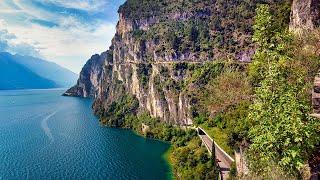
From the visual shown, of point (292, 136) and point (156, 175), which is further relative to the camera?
point (156, 175)

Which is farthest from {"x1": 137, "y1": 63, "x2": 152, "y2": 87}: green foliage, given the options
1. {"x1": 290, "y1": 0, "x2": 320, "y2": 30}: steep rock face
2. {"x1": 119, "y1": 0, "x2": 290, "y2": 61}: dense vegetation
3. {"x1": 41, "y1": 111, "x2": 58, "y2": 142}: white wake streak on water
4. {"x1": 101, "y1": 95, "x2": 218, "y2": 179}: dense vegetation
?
{"x1": 290, "y1": 0, "x2": 320, "y2": 30}: steep rock face

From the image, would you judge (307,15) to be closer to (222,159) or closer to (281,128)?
(222,159)

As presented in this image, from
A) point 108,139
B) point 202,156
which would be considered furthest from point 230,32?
point 202,156

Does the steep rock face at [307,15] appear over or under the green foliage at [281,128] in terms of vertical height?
over

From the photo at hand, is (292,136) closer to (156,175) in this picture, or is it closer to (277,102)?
(277,102)

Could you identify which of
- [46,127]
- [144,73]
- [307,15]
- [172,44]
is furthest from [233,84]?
[144,73]

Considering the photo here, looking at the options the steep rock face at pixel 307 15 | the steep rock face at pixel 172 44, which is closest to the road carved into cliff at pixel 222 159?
the steep rock face at pixel 307 15

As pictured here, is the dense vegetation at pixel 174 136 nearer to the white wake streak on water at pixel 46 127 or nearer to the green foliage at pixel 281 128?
the white wake streak on water at pixel 46 127
